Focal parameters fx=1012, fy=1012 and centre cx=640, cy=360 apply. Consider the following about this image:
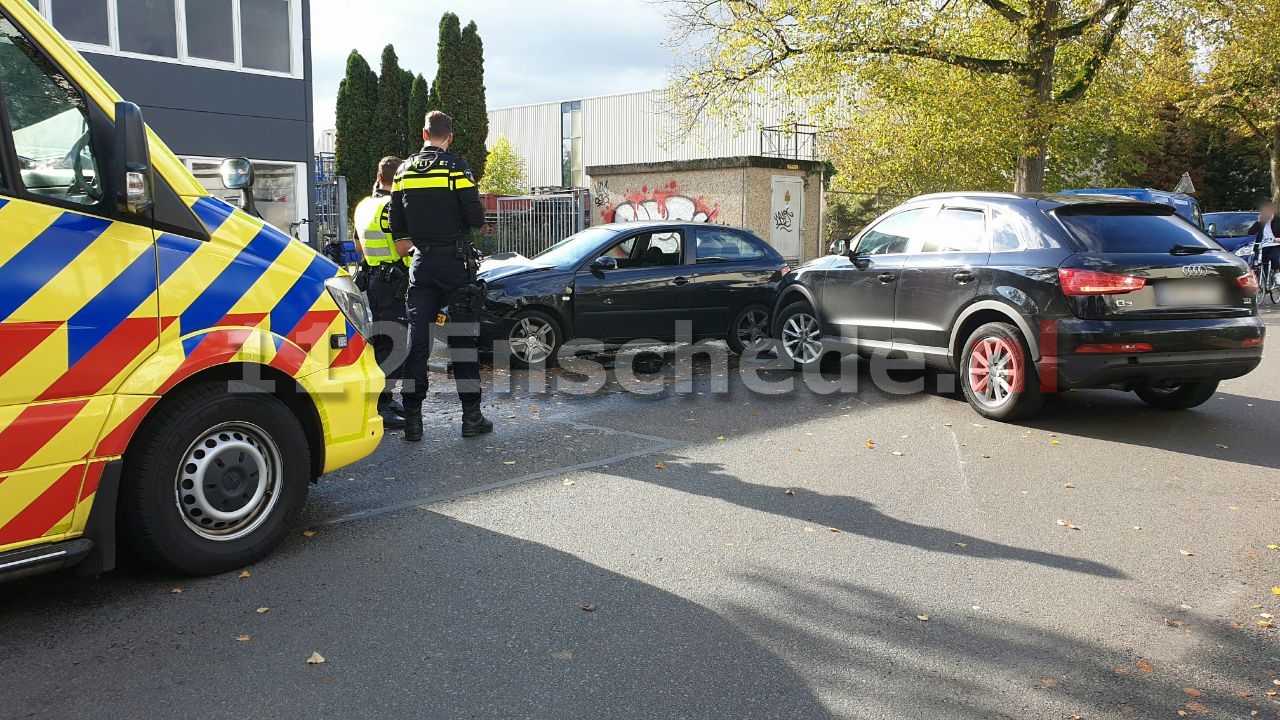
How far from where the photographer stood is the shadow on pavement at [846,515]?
185 inches

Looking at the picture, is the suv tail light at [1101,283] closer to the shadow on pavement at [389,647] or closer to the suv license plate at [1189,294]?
the suv license plate at [1189,294]

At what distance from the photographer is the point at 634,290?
10.5 meters

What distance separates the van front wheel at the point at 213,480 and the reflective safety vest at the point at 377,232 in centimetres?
339

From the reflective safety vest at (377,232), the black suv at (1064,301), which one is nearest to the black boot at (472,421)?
the reflective safety vest at (377,232)

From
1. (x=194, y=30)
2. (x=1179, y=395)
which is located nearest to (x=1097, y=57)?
(x=1179, y=395)

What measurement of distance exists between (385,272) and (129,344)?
12.8 ft

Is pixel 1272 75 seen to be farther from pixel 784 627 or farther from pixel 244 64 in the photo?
pixel 784 627

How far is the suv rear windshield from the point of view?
7.27 metres

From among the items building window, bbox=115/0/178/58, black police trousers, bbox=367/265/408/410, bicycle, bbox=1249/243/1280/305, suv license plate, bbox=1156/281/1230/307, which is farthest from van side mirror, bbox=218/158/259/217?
bicycle, bbox=1249/243/1280/305

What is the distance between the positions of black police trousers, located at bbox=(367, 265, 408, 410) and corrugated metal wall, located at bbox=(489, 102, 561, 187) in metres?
54.1

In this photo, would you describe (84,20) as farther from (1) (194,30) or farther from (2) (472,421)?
(2) (472,421)

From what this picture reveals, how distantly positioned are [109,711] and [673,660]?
1.79 metres

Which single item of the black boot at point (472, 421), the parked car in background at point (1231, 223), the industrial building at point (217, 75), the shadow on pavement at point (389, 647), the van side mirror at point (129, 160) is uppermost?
the industrial building at point (217, 75)

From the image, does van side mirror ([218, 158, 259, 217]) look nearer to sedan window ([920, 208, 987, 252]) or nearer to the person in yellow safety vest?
the person in yellow safety vest
